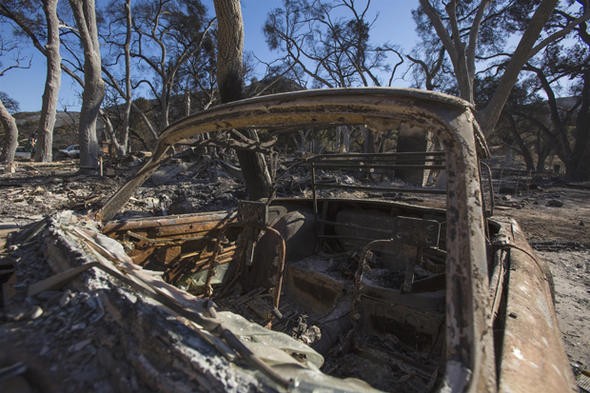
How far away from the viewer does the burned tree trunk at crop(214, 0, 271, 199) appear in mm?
6316

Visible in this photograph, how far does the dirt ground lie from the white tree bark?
1809mm

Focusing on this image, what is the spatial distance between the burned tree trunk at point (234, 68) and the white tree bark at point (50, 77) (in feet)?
36.4

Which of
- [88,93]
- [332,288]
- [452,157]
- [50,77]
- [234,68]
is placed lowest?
[332,288]

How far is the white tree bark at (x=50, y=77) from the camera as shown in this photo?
Result: 13.0 m

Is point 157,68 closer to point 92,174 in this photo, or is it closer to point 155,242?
point 92,174

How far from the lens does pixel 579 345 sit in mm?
2859

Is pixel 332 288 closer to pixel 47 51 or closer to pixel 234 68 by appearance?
pixel 234 68

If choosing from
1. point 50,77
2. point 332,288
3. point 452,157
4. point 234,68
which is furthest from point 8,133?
point 452,157

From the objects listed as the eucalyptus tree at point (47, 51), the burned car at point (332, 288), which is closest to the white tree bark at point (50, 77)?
the eucalyptus tree at point (47, 51)

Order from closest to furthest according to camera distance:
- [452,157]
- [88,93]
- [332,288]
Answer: [452,157] → [332,288] → [88,93]

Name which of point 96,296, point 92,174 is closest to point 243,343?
point 96,296

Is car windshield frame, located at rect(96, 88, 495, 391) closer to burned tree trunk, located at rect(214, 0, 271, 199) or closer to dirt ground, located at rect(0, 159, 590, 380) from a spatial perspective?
dirt ground, located at rect(0, 159, 590, 380)

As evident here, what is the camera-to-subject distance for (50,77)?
13.4m

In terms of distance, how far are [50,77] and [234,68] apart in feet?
37.9
